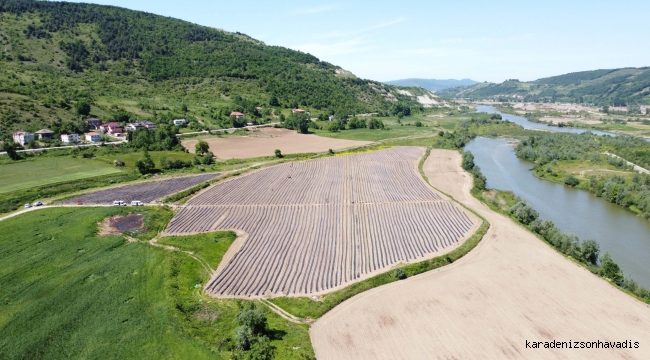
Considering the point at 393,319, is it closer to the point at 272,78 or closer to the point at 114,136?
the point at 114,136

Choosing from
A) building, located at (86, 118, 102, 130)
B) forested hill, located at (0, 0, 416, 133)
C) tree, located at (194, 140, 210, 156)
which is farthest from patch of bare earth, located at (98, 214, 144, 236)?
building, located at (86, 118, 102, 130)

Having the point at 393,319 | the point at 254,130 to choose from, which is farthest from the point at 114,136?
the point at 393,319

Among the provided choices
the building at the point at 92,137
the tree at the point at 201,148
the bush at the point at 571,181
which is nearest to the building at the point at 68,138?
the building at the point at 92,137

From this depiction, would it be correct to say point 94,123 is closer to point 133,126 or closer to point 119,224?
point 133,126

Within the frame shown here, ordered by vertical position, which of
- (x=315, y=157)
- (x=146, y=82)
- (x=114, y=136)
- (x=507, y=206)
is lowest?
(x=507, y=206)

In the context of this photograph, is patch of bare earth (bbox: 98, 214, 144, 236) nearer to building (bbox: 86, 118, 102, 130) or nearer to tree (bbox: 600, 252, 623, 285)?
tree (bbox: 600, 252, 623, 285)

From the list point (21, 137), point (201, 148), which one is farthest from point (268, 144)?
point (21, 137)
